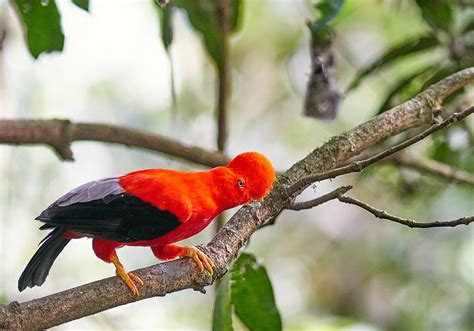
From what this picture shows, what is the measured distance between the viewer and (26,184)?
541 cm

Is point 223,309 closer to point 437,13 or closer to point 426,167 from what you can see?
point 426,167

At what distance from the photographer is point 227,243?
2.02 meters

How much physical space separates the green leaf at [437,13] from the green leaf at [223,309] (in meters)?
1.61

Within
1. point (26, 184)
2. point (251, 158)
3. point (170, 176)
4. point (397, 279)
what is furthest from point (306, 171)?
point (397, 279)

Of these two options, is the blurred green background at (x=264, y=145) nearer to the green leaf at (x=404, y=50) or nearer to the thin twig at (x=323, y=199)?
the green leaf at (x=404, y=50)

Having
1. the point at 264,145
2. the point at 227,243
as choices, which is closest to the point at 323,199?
the point at 227,243

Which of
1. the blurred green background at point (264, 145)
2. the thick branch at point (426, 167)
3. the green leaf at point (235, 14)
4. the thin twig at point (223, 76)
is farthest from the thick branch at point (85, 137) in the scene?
the blurred green background at point (264, 145)

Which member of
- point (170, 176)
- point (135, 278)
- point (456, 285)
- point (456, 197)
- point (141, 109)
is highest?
point (141, 109)

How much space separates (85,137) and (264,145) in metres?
3.82

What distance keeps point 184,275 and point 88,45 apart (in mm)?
4441

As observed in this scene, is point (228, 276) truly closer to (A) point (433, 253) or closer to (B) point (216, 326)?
(B) point (216, 326)

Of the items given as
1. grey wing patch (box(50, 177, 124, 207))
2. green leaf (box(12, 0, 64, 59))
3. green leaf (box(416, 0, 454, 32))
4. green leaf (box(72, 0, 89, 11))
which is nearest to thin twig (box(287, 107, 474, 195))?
grey wing patch (box(50, 177, 124, 207))

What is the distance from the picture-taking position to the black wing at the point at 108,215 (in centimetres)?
187

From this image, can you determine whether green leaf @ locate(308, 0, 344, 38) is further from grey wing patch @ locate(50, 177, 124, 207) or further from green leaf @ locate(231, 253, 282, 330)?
grey wing patch @ locate(50, 177, 124, 207)
